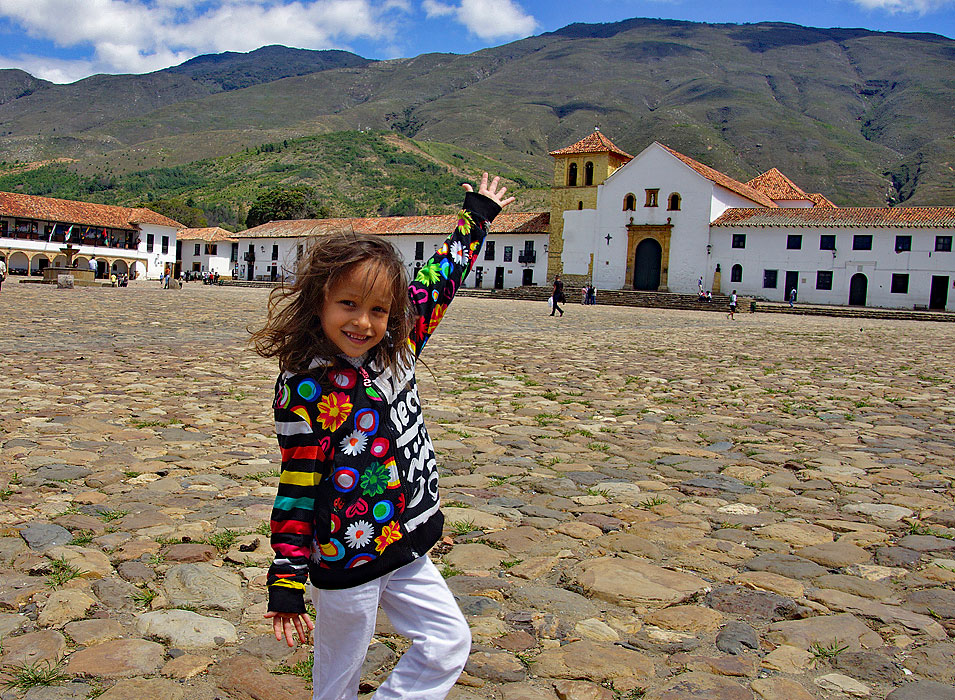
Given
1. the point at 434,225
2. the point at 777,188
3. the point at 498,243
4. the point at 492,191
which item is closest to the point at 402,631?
the point at 492,191

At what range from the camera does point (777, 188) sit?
Answer: 5112 cm

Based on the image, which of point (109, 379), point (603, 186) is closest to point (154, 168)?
point (603, 186)

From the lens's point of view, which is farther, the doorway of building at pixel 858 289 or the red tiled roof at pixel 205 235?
the red tiled roof at pixel 205 235

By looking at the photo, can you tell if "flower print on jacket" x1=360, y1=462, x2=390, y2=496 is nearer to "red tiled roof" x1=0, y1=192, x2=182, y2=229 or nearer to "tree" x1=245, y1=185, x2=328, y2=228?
"red tiled roof" x1=0, y1=192, x2=182, y2=229

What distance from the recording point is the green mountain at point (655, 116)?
103m

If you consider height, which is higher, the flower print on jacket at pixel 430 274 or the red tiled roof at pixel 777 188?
the red tiled roof at pixel 777 188

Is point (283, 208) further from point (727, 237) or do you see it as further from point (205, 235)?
point (727, 237)

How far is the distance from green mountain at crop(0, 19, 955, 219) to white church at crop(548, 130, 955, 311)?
42356 millimetres

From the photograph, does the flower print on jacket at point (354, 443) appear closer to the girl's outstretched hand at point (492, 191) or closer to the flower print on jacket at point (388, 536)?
the flower print on jacket at point (388, 536)

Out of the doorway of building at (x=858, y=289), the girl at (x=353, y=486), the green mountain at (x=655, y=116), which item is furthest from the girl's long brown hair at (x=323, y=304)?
the green mountain at (x=655, y=116)

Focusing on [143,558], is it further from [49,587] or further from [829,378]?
[829,378]

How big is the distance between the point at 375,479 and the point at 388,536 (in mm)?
134

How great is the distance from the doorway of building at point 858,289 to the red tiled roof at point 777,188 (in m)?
12.3

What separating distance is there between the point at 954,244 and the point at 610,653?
1649 inches
